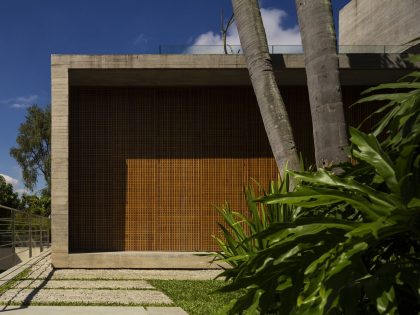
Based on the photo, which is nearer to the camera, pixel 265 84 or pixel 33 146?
pixel 265 84

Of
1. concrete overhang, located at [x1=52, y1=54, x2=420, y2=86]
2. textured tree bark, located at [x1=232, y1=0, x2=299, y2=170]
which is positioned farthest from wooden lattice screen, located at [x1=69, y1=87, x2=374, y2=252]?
textured tree bark, located at [x1=232, y1=0, x2=299, y2=170]

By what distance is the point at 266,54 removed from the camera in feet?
18.7

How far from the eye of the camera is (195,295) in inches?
283

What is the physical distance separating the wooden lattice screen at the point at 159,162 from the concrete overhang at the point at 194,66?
0.81 meters

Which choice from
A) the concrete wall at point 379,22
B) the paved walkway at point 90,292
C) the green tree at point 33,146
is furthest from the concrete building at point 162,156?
the green tree at point 33,146

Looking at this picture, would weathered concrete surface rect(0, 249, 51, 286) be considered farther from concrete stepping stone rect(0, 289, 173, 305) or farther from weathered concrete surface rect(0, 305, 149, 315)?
weathered concrete surface rect(0, 305, 149, 315)

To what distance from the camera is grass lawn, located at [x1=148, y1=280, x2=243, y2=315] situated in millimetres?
6127

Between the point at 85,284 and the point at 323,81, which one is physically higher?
the point at 323,81

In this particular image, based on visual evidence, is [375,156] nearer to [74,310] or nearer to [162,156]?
[74,310]

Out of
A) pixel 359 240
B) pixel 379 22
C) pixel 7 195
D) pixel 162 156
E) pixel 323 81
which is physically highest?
pixel 379 22

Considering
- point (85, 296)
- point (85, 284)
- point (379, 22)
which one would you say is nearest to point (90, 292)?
point (85, 296)

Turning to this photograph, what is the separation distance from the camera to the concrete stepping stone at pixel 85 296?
649 centimetres

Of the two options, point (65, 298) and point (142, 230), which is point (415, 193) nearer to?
point (65, 298)

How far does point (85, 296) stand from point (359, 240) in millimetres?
5872
